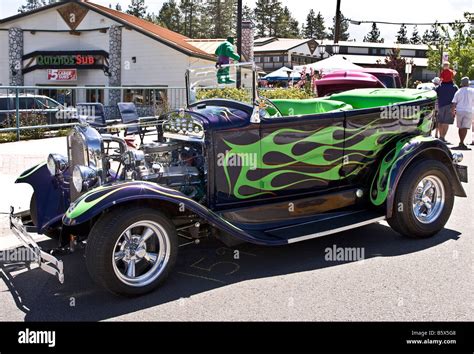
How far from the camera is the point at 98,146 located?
4695 millimetres

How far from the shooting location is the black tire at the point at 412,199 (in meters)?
5.54

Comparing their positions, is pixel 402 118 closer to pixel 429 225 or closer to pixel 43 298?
pixel 429 225

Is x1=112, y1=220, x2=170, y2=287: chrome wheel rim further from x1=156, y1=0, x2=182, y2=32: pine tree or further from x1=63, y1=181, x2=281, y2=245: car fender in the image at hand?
x1=156, y1=0, x2=182, y2=32: pine tree

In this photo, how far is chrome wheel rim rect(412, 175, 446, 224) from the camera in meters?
5.80

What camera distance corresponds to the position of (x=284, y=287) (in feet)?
14.6

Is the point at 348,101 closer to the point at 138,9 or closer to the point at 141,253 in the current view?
the point at 141,253

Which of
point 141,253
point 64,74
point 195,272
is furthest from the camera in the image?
point 64,74

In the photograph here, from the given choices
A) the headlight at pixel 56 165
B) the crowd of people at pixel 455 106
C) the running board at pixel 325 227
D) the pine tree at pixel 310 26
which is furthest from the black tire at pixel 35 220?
the pine tree at pixel 310 26

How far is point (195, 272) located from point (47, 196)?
1.68m

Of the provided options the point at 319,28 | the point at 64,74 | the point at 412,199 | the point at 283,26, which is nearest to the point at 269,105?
the point at 412,199

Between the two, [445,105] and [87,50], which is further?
[87,50]

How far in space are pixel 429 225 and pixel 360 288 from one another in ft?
5.74

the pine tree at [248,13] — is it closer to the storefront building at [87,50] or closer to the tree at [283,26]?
the tree at [283,26]
